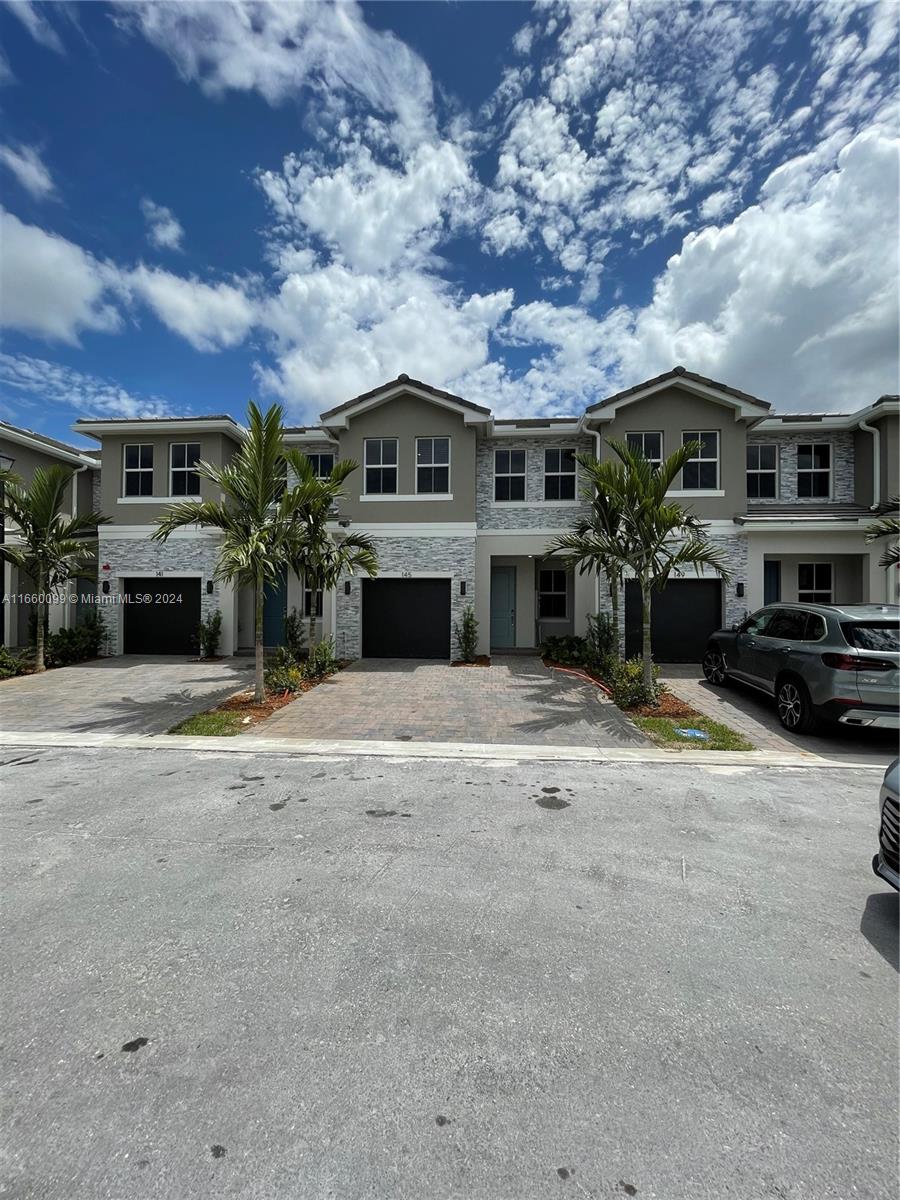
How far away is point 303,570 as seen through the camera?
11664 millimetres

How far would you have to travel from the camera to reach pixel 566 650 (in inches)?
545

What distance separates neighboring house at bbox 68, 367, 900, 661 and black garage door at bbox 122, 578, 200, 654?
5cm

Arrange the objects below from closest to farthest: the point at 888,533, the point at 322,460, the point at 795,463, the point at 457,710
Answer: the point at 457,710
the point at 888,533
the point at 795,463
the point at 322,460

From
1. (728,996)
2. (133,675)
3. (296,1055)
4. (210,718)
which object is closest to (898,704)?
(728,996)

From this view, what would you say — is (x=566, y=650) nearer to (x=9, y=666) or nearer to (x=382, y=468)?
(x=382, y=468)

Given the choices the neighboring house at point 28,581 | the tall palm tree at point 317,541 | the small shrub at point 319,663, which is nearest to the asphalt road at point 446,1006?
the small shrub at point 319,663

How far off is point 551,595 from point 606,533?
4.99 m

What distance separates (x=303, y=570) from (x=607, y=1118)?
10.7 m

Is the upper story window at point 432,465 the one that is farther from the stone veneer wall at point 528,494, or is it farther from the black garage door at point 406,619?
the black garage door at point 406,619

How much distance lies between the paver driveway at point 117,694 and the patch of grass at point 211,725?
0.28 meters

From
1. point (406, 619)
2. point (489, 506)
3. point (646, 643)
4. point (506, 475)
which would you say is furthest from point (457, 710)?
point (506, 475)

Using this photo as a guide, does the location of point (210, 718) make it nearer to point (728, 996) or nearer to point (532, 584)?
point (728, 996)

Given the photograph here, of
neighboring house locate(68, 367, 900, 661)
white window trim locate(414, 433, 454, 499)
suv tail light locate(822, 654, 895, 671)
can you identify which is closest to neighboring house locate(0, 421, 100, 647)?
neighboring house locate(68, 367, 900, 661)

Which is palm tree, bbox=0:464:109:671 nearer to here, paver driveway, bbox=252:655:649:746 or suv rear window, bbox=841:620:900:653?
paver driveway, bbox=252:655:649:746
